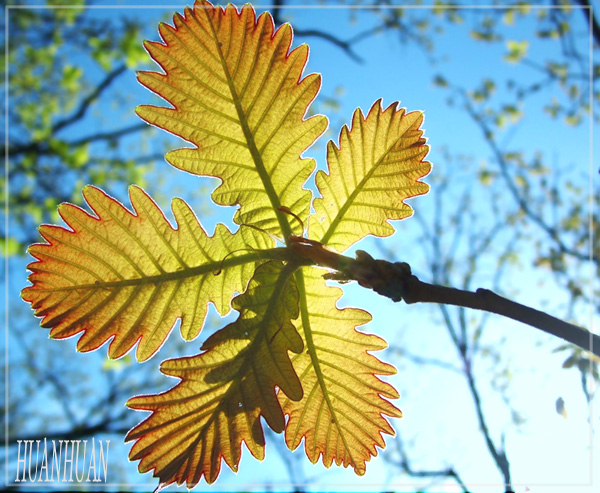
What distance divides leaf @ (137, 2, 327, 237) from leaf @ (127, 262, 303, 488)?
0.51 feet

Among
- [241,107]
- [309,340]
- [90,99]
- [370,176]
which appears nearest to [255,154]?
[241,107]

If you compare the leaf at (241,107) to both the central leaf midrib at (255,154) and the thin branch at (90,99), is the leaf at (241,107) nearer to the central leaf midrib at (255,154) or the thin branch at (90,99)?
the central leaf midrib at (255,154)

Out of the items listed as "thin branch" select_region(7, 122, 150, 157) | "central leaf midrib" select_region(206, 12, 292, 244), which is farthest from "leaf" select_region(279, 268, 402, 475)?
"thin branch" select_region(7, 122, 150, 157)

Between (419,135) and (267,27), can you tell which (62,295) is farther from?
(419,135)

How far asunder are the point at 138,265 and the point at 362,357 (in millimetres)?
497

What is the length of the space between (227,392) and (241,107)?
1.83 feet

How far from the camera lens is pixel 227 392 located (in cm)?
93

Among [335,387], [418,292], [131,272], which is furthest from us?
[335,387]

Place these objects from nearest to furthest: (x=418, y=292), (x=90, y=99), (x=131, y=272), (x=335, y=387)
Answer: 1. (x=418, y=292)
2. (x=131, y=272)
3. (x=335, y=387)
4. (x=90, y=99)

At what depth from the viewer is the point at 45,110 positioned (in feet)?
23.2

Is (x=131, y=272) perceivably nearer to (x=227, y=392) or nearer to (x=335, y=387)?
(x=227, y=392)

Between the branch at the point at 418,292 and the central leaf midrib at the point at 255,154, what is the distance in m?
0.13

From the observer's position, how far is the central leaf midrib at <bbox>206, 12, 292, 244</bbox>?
3.03 ft

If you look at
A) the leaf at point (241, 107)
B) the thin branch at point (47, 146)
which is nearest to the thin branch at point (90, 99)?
the thin branch at point (47, 146)
